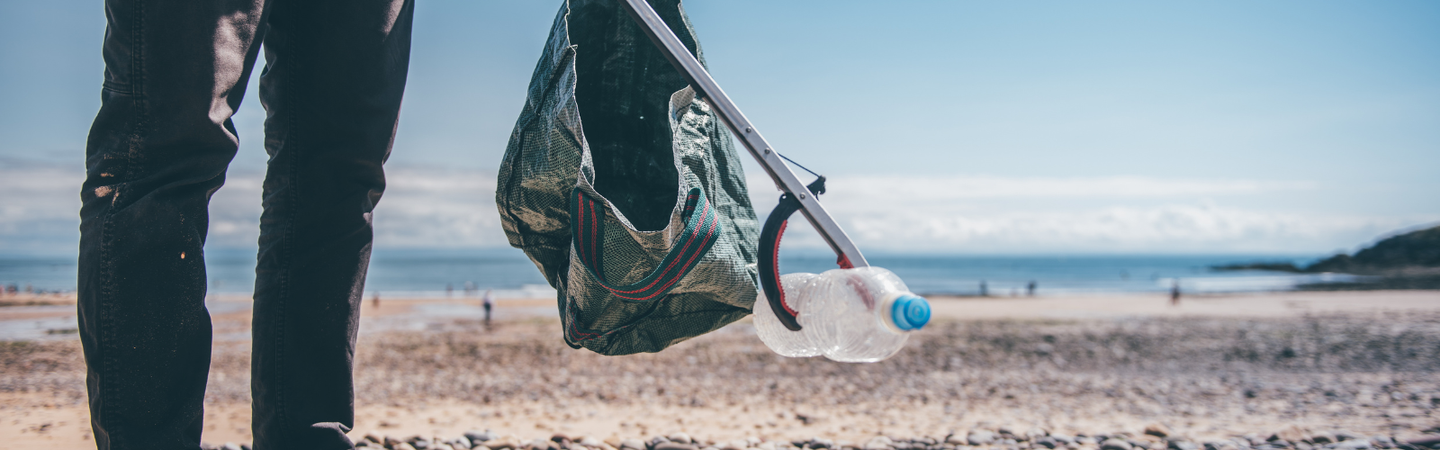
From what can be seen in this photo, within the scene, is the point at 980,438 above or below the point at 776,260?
below

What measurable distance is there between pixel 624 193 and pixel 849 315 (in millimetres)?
712

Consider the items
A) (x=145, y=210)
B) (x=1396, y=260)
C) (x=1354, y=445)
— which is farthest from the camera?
(x=1396, y=260)

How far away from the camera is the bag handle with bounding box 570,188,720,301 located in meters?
1.47

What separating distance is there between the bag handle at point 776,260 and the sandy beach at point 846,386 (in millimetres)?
2003

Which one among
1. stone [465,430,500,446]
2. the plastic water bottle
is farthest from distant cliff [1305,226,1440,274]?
the plastic water bottle

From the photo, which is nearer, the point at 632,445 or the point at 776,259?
the point at 776,259

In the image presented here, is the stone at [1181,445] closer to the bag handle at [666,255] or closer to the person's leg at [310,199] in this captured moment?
the bag handle at [666,255]

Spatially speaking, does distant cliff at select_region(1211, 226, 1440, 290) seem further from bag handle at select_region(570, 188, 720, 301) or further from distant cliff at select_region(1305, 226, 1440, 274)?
bag handle at select_region(570, 188, 720, 301)

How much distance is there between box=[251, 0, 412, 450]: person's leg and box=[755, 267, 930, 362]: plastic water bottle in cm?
103

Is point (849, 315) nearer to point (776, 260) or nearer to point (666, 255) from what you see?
point (776, 260)

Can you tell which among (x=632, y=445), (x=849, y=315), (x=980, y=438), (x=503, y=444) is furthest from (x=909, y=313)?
(x=503, y=444)

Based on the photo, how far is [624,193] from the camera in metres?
1.84

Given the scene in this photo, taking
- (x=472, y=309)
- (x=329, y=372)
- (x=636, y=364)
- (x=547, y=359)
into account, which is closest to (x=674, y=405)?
(x=636, y=364)

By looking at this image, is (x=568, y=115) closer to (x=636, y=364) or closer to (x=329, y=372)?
(x=329, y=372)
